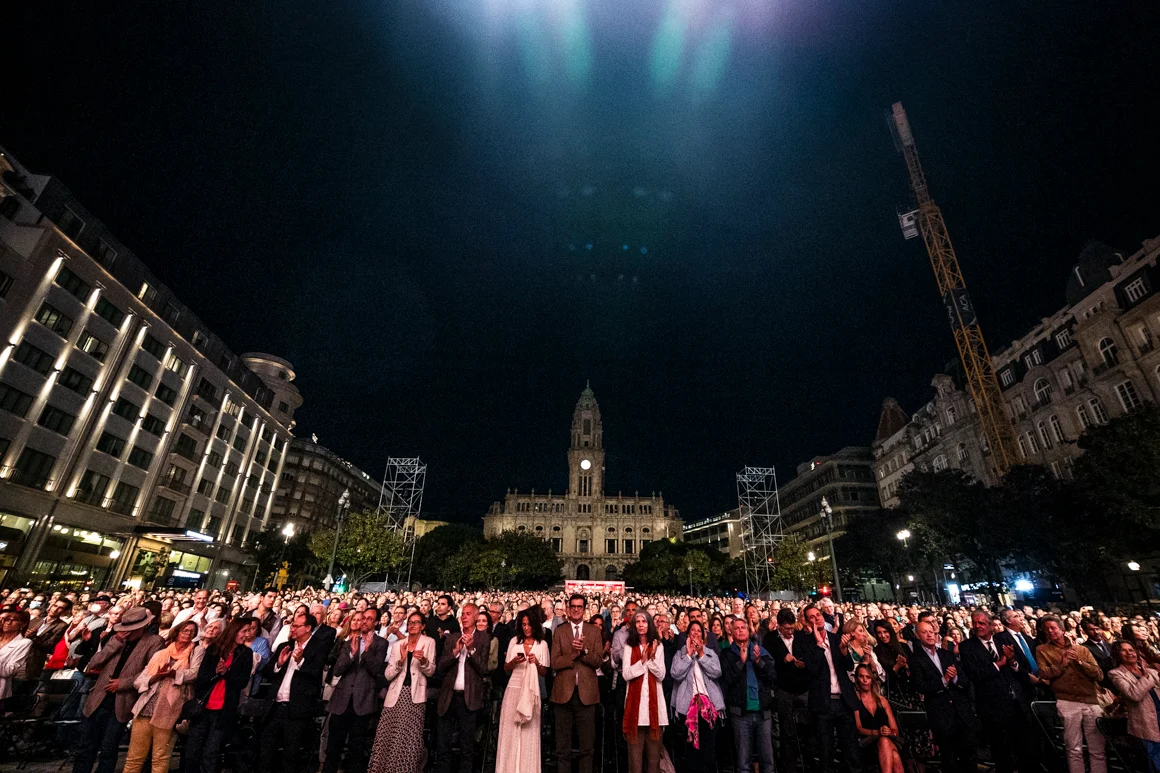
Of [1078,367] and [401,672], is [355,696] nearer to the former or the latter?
[401,672]

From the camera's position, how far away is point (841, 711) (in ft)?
23.1

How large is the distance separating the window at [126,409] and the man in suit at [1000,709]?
161 feet

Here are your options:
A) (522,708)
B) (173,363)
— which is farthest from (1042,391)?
(173,363)

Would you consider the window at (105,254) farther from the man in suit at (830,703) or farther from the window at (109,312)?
the man in suit at (830,703)

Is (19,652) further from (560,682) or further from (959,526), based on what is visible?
(959,526)

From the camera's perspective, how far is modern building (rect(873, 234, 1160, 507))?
98.1 ft

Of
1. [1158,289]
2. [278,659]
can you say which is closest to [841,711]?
[278,659]

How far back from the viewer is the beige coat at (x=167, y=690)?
593 centimetres

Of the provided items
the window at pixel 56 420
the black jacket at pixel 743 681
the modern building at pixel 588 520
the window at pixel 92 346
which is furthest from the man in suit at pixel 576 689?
the modern building at pixel 588 520

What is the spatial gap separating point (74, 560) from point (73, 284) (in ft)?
60.1

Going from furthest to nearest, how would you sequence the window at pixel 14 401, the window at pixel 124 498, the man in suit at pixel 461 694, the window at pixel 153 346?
the window at pixel 153 346 < the window at pixel 124 498 < the window at pixel 14 401 < the man in suit at pixel 461 694

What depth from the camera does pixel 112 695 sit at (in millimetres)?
6391

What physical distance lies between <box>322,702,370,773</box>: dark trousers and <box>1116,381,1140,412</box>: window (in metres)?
43.6

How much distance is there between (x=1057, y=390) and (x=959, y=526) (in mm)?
14597
